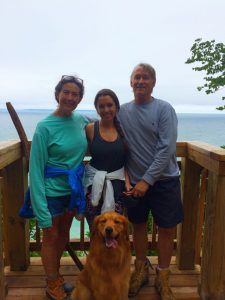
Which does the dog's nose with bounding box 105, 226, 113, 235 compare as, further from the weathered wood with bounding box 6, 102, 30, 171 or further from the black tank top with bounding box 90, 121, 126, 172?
the weathered wood with bounding box 6, 102, 30, 171

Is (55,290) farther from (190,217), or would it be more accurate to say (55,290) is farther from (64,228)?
(190,217)

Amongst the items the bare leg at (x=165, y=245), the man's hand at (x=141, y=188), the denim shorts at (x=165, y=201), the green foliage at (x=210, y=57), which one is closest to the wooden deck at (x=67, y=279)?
the bare leg at (x=165, y=245)

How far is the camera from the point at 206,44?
9953 mm

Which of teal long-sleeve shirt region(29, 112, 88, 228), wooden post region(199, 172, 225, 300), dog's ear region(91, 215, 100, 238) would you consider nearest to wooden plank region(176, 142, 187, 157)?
wooden post region(199, 172, 225, 300)

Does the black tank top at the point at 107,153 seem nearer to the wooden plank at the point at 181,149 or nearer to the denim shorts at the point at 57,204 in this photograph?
the denim shorts at the point at 57,204

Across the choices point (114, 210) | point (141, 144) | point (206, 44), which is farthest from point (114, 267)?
point (206, 44)

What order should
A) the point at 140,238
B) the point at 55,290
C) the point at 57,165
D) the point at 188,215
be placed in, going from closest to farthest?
the point at 57,165 → the point at 55,290 → the point at 140,238 → the point at 188,215

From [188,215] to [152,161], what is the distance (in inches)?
39.3

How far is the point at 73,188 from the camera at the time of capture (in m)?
2.54

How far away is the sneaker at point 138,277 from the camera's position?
2971 mm

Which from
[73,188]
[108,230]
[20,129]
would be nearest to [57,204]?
[73,188]

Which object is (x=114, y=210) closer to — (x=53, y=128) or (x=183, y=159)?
(x=53, y=128)

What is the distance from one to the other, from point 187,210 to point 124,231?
1.07 m

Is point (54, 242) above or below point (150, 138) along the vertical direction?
below
